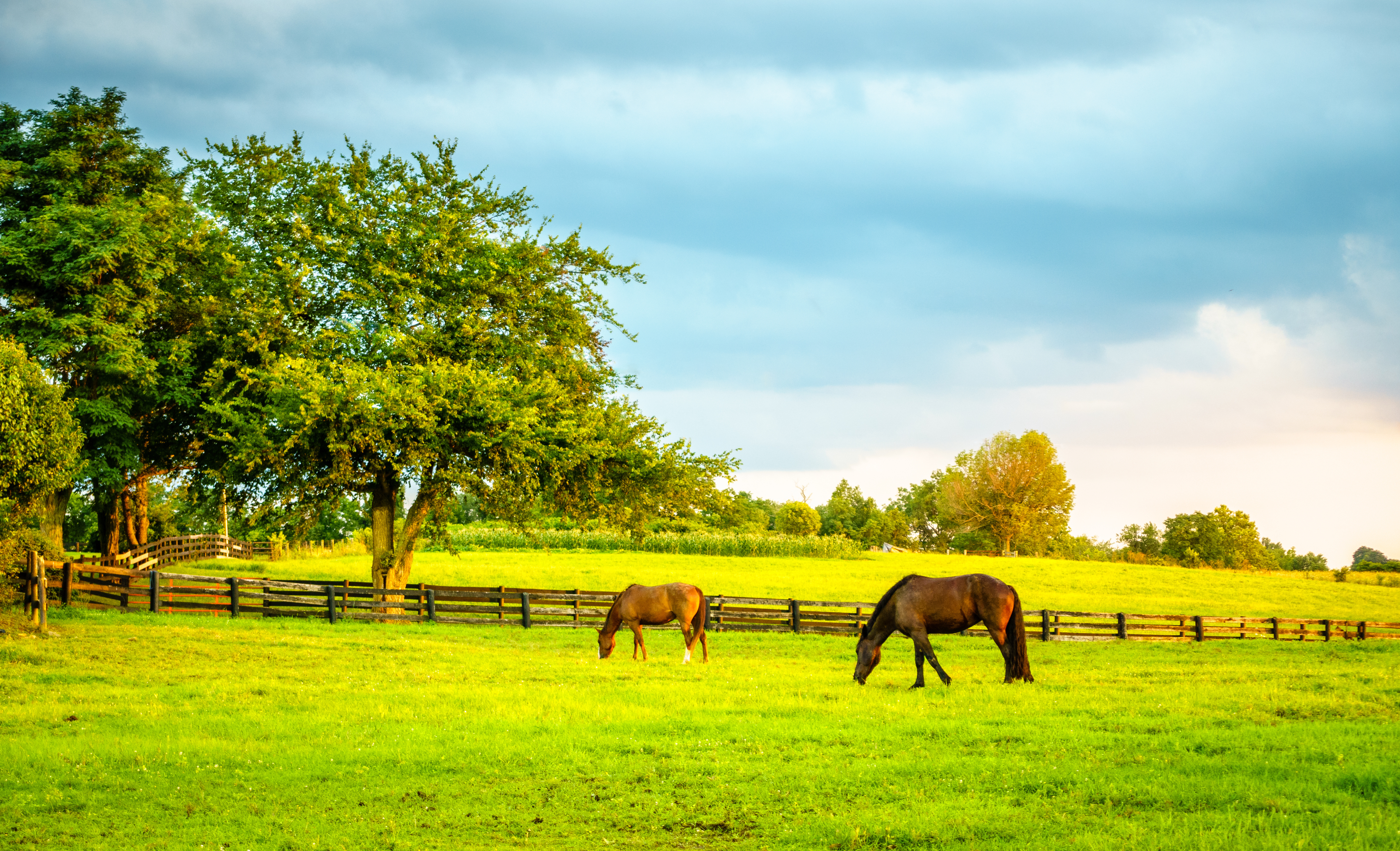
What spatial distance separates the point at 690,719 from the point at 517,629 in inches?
558

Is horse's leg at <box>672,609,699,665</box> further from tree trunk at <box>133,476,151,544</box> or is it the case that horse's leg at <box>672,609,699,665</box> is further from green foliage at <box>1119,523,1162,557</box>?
green foliage at <box>1119,523,1162,557</box>

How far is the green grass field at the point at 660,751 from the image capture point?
7938mm

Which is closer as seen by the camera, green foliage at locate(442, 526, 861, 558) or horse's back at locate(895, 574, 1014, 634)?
horse's back at locate(895, 574, 1014, 634)

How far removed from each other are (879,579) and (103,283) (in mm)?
35498

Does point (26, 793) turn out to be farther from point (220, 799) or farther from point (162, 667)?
point (162, 667)

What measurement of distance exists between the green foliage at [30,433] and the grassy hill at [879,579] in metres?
16.0

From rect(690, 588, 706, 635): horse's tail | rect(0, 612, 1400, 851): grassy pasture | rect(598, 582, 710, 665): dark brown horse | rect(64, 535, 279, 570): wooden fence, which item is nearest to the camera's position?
rect(0, 612, 1400, 851): grassy pasture

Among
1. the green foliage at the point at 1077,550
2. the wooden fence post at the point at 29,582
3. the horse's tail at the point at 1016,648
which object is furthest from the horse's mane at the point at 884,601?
the green foliage at the point at 1077,550

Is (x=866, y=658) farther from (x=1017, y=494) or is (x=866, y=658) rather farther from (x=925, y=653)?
(x=1017, y=494)

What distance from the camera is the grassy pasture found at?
25.9 feet

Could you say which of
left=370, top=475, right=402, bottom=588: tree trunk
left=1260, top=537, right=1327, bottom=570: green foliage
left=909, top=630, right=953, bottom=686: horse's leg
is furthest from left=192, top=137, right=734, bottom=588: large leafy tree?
left=1260, top=537, right=1327, bottom=570: green foliage

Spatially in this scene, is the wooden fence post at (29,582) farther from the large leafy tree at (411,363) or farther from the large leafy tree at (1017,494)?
the large leafy tree at (1017,494)

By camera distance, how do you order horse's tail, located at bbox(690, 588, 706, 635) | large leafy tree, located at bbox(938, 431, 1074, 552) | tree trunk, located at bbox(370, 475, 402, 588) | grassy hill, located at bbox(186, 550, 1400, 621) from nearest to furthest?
horse's tail, located at bbox(690, 588, 706, 635) → tree trunk, located at bbox(370, 475, 402, 588) → grassy hill, located at bbox(186, 550, 1400, 621) → large leafy tree, located at bbox(938, 431, 1074, 552)

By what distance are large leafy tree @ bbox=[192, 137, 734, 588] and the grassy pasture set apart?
8297mm
